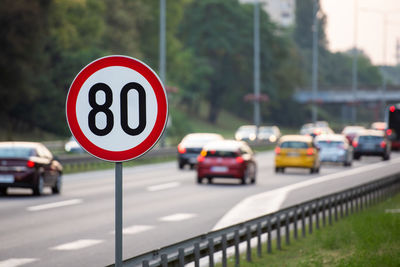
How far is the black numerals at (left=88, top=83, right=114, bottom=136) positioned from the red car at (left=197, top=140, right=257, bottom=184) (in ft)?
78.0

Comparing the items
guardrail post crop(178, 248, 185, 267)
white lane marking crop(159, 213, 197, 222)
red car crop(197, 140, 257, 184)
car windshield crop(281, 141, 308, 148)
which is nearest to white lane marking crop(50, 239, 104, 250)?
white lane marking crop(159, 213, 197, 222)

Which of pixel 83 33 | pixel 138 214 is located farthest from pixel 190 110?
pixel 138 214

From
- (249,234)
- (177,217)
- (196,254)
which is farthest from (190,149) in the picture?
(196,254)

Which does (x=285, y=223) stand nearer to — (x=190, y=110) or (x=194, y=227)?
(x=194, y=227)

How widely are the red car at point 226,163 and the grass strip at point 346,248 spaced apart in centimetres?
1347

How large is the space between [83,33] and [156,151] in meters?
39.2

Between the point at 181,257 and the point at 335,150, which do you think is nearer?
the point at 181,257

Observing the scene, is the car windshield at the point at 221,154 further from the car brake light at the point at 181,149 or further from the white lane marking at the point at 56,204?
the car brake light at the point at 181,149

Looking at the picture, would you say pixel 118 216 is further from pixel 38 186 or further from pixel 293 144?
pixel 293 144

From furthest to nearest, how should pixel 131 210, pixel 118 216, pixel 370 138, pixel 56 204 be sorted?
pixel 370 138 < pixel 56 204 < pixel 131 210 < pixel 118 216

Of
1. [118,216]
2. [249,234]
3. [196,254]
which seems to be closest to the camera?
[118,216]

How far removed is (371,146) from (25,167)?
29.9 metres

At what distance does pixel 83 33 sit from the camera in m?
85.4

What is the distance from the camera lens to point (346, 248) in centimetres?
1357
